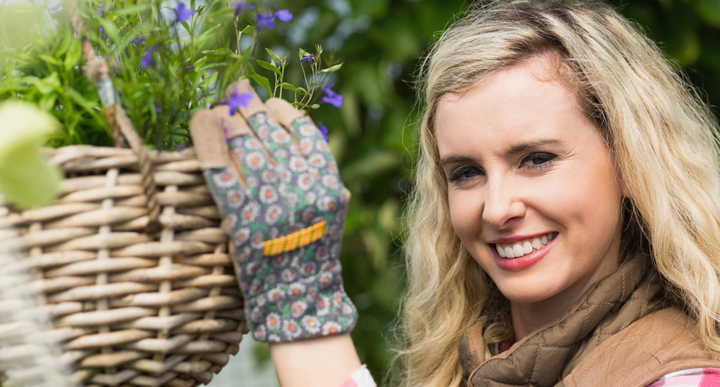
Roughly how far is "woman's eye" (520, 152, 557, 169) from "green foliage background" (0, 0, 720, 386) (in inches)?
23.3

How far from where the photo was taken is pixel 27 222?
1.80 feet

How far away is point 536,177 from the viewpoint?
1025 mm

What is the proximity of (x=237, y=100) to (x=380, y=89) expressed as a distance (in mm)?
1026

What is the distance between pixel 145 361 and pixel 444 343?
2.93 feet

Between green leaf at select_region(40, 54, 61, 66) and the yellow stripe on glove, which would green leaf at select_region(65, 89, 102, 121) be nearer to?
green leaf at select_region(40, 54, 61, 66)

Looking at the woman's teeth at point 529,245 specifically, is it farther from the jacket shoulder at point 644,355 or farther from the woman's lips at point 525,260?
the jacket shoulder at point 644,355

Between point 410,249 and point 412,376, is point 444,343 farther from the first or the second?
point 410,249

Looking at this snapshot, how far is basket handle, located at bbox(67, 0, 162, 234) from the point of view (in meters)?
0.56

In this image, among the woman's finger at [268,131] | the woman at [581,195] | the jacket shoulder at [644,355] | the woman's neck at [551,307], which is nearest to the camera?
the woman's finger at [268,131]

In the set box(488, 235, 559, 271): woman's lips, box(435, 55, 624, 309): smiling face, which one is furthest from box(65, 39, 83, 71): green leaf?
Answer: box(488, 235, 559, 271): woman's lips

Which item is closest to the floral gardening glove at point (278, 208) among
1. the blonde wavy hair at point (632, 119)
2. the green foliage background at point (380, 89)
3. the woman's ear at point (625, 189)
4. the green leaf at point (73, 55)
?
the green leaf at point (73, 55)

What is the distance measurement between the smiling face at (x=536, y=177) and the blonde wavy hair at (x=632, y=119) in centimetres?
4

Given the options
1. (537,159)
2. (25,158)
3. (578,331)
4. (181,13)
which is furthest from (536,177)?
(25,158)

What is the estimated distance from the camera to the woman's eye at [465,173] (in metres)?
1.12
